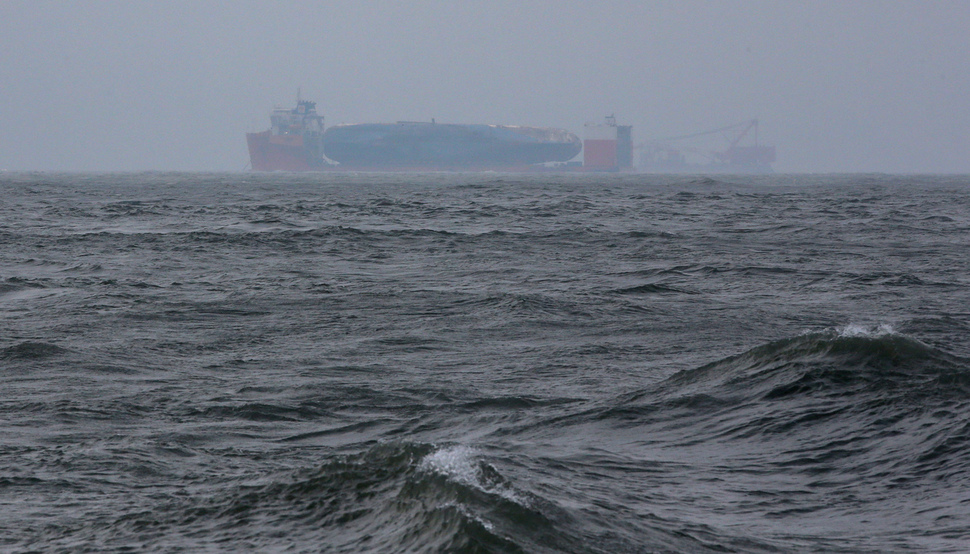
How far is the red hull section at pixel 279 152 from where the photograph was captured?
155 meters

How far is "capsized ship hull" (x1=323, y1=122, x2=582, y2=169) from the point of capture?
15575cm

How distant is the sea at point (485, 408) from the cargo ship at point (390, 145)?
14208cm

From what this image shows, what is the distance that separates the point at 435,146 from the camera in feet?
517

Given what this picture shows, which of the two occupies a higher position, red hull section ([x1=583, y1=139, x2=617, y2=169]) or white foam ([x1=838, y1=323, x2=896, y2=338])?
red hull section ([x1=583, y1=139, x2=617, y2=169])

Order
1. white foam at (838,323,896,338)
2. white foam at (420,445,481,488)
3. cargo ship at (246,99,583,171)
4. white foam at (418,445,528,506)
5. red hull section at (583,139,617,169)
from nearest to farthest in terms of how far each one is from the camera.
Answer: white foam at (418,445,528,506), white foam at (420,445,481,488), white foam at (838,323,896,338), cargo ship at (246,99,583,171), red hull section at (583,139,617,169)

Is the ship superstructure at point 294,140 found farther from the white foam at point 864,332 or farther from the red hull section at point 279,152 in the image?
the white foam at point 864,332

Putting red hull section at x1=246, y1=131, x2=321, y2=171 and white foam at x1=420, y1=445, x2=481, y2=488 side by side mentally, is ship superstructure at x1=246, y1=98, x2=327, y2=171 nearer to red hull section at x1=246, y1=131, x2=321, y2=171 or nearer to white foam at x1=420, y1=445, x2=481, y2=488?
red hull section at x1=246, y1=131, x2=321, y2=171

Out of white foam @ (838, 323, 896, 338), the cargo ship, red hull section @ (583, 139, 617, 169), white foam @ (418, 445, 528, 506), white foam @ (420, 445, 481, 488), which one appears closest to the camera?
white foam @ (418, 445, 528, 506)

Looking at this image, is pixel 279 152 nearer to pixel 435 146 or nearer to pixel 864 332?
pixel 435 146

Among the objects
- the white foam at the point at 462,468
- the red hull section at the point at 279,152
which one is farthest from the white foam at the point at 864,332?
the red hull section at the point at 279,152

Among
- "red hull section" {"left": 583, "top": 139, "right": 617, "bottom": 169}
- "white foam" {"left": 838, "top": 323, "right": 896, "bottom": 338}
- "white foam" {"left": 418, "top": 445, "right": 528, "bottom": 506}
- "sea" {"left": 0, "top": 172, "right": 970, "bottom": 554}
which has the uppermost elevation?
"red hull section" {"left": 583, "top": 139, "right": 617, "bottom": 169}

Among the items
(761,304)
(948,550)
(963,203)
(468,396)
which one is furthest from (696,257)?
(963,203)

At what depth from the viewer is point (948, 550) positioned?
404 cm

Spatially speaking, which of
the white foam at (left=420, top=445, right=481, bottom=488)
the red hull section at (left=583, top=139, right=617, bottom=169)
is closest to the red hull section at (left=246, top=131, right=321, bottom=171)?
the red hull section at (left=583, top=139, right=617, bottom=169)
